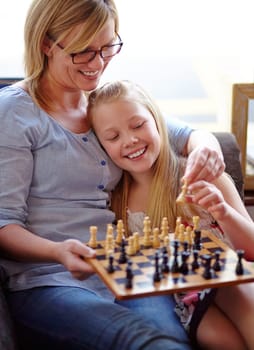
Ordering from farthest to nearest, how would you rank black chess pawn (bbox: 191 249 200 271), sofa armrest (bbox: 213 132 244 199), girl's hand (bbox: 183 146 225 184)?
sofa armrest (bbox: 213 132 244 199) → girl's hand (bbox: 183 146 225 184) → black chess pawn (bbox: 191 249 200 271)

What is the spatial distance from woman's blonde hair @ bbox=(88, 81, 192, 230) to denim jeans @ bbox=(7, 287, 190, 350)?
265mm

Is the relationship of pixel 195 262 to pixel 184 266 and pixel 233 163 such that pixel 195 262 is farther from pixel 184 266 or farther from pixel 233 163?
pixel 233 163

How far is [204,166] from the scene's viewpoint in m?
1.72

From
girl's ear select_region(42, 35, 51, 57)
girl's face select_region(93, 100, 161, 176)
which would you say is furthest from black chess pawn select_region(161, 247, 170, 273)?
girl's ear select_region(42, 35, 51, 57)

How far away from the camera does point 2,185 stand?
171 cm

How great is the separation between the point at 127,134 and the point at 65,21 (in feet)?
1.16

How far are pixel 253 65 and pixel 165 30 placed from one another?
41 cm

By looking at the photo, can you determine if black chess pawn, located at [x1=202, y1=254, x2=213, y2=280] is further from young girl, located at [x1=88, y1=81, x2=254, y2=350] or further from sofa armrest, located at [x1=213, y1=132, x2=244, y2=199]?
sofa armrest, located at [x1=213, y1=132, x2=244, y2=199]

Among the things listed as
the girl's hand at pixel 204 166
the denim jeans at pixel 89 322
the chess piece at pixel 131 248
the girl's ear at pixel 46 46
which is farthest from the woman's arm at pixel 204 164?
the girl's ear at pixel 46 46

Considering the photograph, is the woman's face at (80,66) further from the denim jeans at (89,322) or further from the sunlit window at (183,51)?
the sunlit window at (183,51)

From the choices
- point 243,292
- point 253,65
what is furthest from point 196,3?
point 243,292

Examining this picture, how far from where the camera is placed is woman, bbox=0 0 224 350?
1.61 m

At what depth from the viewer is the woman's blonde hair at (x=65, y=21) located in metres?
1.72

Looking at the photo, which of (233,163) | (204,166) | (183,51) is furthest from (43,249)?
(183,51)
